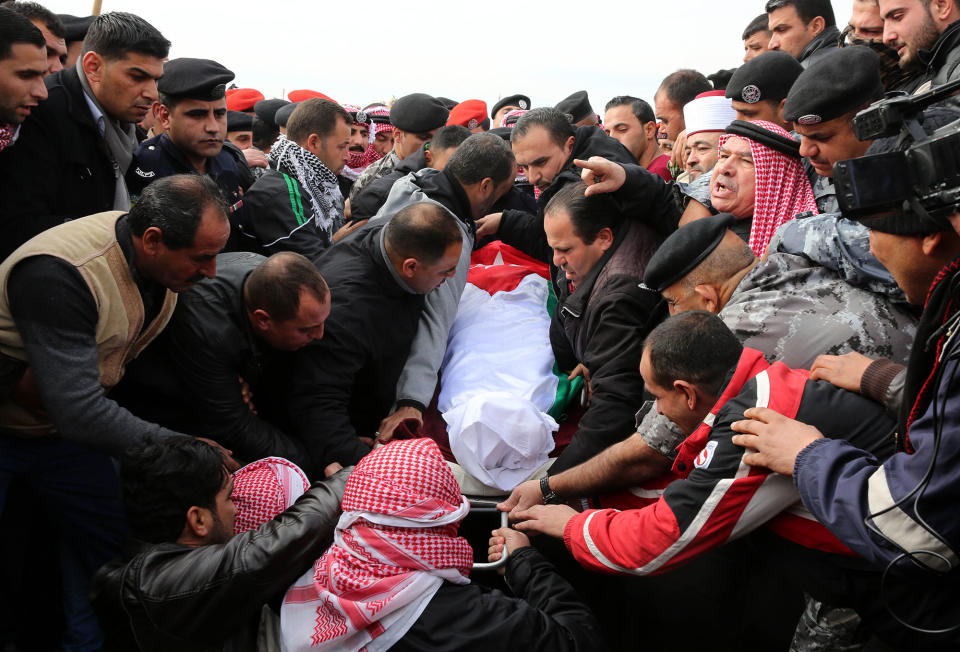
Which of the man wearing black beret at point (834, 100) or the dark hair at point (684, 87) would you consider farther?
the dark hair at point (684, 87)

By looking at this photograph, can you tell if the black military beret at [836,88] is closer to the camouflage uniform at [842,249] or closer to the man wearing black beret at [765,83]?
the camouflage uniform at [842,249]

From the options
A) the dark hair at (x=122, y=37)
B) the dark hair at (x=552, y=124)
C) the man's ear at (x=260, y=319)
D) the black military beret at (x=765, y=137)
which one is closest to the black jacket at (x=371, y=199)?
Answer: the dark hair at (x=552, y=124)

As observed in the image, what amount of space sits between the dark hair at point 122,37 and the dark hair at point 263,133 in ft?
10.7

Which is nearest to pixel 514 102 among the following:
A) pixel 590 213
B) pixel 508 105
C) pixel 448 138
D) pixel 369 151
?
pixel 508 105

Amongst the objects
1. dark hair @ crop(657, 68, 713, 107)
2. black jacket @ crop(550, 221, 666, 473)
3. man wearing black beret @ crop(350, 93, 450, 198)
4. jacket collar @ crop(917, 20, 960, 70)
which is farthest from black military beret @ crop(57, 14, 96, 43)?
jacket collar @ crop(917, 20, 960, 70)

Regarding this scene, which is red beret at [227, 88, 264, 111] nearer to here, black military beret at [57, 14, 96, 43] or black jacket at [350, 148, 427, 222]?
black military beret at [57, 14, 96, 43]

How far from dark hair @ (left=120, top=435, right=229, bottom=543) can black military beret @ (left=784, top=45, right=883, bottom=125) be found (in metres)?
2.40

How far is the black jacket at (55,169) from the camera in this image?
121 inches

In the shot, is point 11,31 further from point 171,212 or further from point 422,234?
point 422,234

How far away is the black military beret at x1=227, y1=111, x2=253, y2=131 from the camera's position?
6.68 metres

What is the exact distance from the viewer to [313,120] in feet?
15.0

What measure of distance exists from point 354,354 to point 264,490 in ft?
2.59

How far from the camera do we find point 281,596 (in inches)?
95.8

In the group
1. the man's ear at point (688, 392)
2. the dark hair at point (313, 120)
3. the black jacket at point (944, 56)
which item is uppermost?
the black jacket at point (944, 56)
